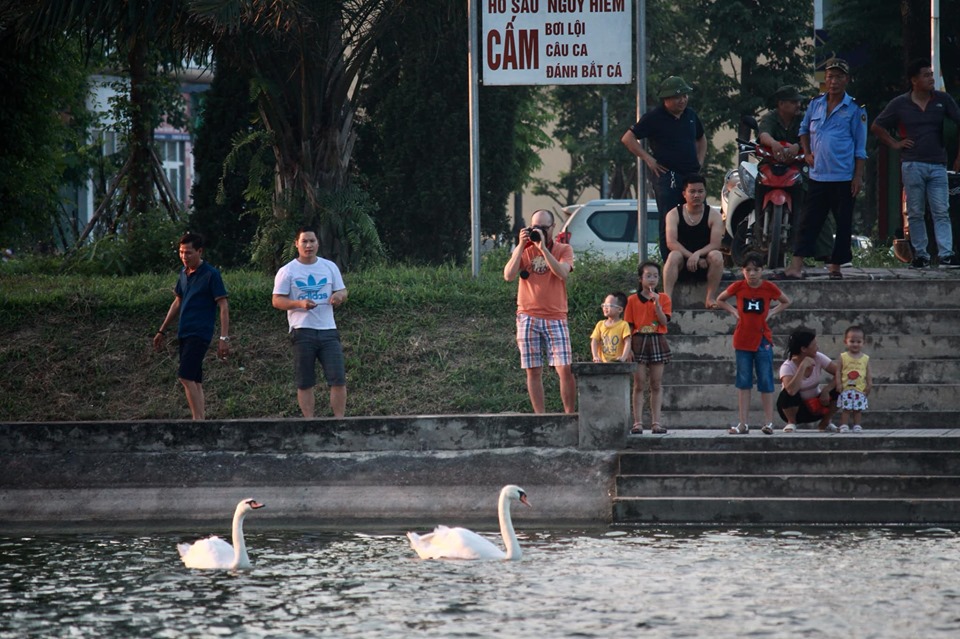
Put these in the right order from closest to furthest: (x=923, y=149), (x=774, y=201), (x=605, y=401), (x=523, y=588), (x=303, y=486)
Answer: (x=523, y=588), (x=605, y=401), (x=303, y=486), (x=923, y=149), (x=774, y=201)

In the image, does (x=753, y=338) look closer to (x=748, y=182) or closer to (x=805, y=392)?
(x=805, y=392)

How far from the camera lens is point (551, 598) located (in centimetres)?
971

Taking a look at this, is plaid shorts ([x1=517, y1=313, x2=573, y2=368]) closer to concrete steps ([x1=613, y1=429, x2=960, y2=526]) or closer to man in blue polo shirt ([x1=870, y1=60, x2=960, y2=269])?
concrete steps ([x1=613, y1=429, x2=960, y2=526])

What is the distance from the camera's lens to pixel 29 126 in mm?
21906

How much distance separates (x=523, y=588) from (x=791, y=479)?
3.24 m

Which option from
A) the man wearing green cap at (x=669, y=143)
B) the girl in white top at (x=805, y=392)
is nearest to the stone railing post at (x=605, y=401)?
the girl in white top at (x=805, y=392)

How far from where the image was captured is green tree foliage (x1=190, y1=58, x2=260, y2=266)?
2634cm

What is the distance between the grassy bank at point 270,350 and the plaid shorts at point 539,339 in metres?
1.54

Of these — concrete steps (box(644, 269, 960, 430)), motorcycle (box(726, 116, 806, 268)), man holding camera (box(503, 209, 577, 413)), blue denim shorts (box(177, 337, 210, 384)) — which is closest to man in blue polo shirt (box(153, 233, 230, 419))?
blue denim shorts (box(177, 337, 210, 384))

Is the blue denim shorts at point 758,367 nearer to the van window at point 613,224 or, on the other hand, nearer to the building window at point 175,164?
the van window at point 613,224

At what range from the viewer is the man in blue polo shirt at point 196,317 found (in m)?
14.4

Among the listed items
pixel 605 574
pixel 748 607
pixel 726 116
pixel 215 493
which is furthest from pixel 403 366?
pixel 726 116

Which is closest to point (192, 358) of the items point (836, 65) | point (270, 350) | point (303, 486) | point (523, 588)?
point (303, 486)

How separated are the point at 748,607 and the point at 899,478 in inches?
137
